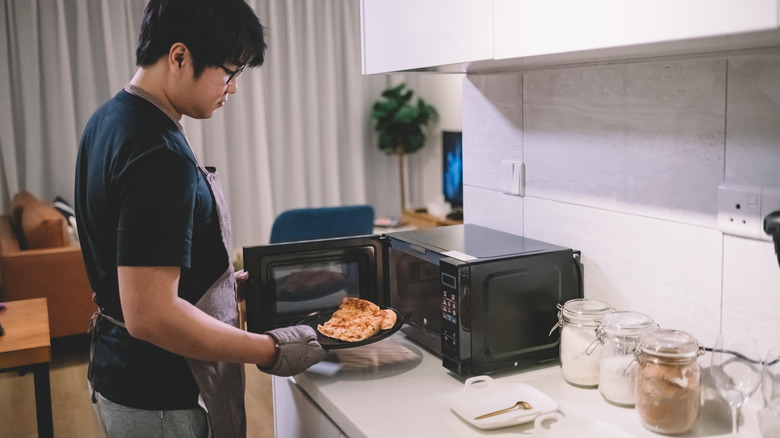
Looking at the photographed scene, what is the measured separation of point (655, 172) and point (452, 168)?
3520mm

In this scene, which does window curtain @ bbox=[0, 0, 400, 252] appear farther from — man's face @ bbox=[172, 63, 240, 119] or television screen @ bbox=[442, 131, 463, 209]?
man's face @ bbox=[172, 63, 240, 119]

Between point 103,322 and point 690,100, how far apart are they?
3.77 feet

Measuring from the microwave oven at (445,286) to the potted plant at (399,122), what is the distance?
10.9 feet

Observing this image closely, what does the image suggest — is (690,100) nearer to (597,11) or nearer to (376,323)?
(597,11)

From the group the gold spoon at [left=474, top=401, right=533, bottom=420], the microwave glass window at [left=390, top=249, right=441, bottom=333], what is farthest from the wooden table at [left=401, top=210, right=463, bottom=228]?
the gold spoon at [left=474, top=401, right=533, bottom=420]

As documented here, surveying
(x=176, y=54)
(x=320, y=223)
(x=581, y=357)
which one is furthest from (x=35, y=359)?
(x=320, y=223)

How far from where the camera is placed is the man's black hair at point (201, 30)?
1130mm

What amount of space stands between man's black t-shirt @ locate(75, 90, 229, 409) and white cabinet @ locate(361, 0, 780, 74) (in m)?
0.58

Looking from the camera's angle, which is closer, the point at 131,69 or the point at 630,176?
the point at 630,176

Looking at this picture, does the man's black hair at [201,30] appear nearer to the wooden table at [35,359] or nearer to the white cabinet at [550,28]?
the white cabinet at [550,28]

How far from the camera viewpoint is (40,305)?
2578mm

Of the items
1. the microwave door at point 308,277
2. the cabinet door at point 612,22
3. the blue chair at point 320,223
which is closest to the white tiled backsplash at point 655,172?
the cabinet door at point 612,22

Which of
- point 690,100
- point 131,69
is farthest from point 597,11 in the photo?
point 131,69

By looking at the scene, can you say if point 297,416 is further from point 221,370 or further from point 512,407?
point 512,407
